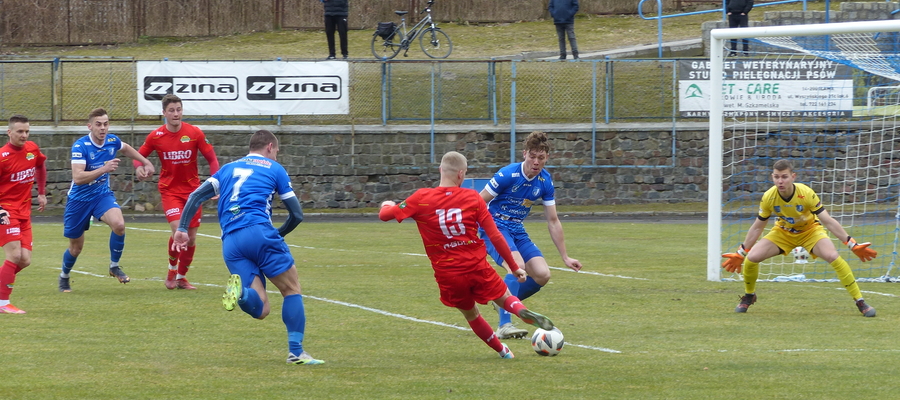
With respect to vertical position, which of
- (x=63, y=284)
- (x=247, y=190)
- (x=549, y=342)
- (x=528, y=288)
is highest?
(x=247, y=190)

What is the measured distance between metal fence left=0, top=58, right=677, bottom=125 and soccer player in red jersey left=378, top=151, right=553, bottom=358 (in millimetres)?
17618

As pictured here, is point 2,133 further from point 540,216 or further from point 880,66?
point 880,66

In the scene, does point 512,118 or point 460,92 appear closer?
point 512,118

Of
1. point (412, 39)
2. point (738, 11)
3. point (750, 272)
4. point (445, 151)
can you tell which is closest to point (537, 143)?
point (750, 272)

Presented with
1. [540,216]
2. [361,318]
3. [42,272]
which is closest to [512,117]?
[540,216]

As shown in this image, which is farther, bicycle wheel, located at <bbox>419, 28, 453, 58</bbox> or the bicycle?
bicycle wheel, located at <bbox>419, 28, 453, 58</bbox>

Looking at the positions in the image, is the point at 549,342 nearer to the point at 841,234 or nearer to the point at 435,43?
the point at 841,234

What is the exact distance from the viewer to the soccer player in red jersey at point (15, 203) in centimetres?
1036

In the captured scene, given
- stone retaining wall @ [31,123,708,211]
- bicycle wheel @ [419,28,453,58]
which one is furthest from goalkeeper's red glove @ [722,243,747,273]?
bicycle wheel @ [419,28,453,58]

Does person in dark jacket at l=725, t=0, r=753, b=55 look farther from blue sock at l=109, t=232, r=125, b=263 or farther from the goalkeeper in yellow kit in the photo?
blue sock at l=109, t=232, r=125, b=263

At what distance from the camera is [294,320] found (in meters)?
7.56

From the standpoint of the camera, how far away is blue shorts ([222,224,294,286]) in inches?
297

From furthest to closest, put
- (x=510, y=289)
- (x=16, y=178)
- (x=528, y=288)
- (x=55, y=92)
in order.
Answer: (x=55, y=92), (x=16, y=178), (x=528, y=288), (x=510, y=289)

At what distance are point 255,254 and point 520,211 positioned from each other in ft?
9.47
